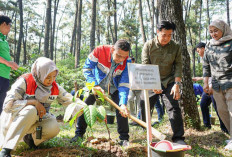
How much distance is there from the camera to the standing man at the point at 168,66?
108 inches

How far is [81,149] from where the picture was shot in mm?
2309

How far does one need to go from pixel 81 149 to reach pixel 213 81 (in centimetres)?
235

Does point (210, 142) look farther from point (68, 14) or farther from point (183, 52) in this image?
point (68, 14)

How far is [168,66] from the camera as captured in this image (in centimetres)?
295

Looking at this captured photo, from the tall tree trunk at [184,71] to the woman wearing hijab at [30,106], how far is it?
225 cm

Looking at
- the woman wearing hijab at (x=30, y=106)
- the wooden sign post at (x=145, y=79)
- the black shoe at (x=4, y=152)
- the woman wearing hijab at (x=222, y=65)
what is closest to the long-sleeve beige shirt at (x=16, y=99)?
the woman wearing hijab at (x=30, y=106)

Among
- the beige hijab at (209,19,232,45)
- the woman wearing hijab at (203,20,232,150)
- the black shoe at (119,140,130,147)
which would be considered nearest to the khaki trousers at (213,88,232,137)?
the woman wearing hijab at (203,20,232,150)

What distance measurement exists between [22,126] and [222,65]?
292 cm

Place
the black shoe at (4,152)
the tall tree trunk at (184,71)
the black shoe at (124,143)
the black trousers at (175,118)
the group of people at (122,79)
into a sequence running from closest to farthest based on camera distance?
the black shoe at (4,152)
the group of people at (122,79)
the black shoe at (124,143)
the black trousers at (175,118)
the tall tree trunk at (184,71)

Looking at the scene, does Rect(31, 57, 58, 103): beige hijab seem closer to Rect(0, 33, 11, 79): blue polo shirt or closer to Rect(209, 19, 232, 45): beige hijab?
Rect(0, 33, 11, 79): blue polo shirt

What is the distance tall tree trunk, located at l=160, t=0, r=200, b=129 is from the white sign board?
1523 millimetres

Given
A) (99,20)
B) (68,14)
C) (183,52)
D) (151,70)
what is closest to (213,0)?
(99,20)

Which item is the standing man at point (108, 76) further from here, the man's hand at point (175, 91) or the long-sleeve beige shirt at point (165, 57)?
the man's hand at point (175, 91)

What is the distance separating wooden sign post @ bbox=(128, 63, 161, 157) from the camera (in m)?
1.96
